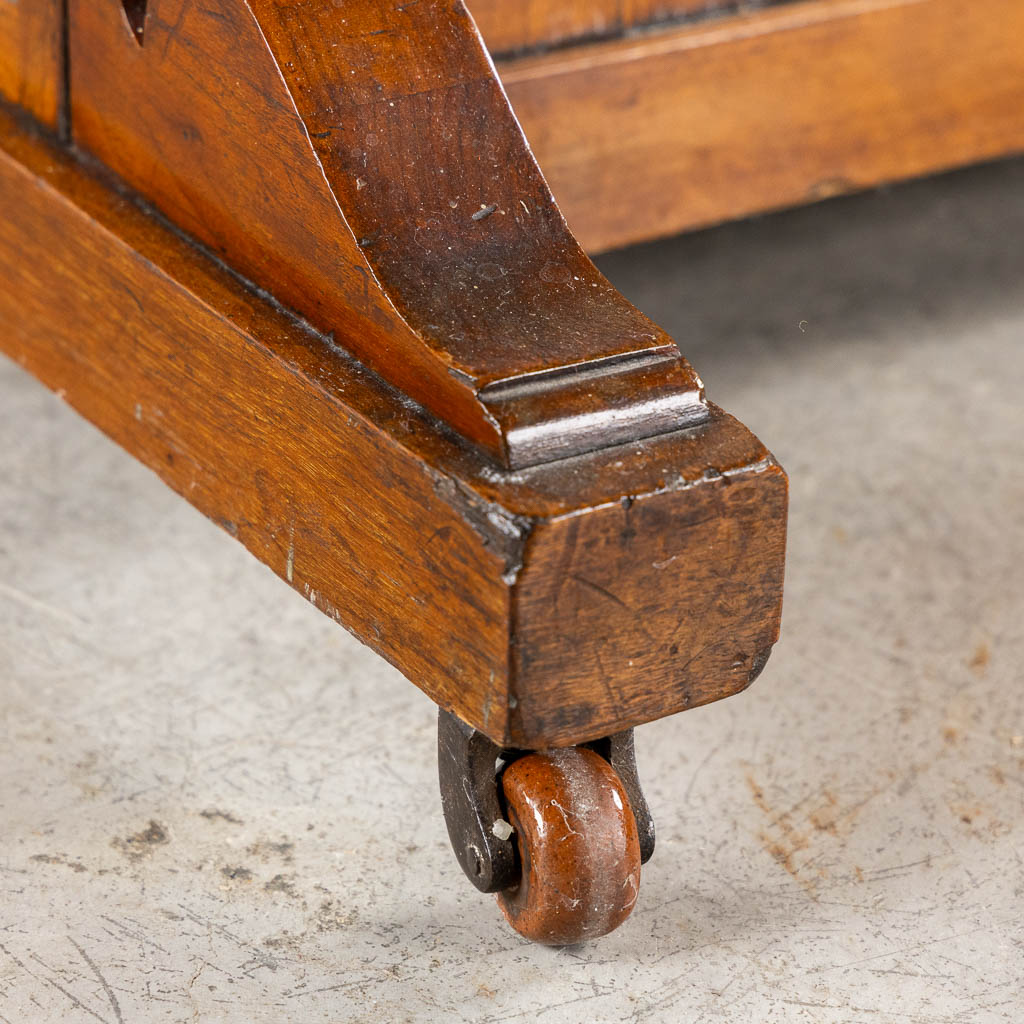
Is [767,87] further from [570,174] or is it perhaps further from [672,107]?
[570,174]

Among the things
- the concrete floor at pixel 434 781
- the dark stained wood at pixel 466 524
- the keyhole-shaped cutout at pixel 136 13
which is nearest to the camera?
the dark stained wood at pixel 466 524

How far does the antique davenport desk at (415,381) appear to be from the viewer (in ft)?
2.83

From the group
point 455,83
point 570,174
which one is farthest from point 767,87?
point 455,83

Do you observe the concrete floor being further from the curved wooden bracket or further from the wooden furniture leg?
the curved wooden bracket

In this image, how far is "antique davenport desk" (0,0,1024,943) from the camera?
861mm

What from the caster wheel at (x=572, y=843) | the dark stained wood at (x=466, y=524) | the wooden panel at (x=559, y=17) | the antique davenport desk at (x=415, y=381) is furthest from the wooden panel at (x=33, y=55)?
the caster wheel at (x=572, y=843)

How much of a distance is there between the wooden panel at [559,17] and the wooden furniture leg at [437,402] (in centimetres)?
34

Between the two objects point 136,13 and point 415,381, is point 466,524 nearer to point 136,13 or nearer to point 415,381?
point 415,381

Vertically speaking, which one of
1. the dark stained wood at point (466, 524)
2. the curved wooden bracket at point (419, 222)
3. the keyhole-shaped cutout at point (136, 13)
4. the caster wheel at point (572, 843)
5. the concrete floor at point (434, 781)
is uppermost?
the keyhole-shaped cutout at point (136, 13)

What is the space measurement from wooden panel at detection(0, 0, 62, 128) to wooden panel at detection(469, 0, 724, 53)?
1.07ft

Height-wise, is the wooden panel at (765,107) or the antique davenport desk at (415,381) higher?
the antique davenport desk at (415,381)

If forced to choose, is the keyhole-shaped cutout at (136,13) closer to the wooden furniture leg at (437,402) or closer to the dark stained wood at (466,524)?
the wooden furniture leg at (437,402)

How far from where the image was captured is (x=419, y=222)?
3.15ft

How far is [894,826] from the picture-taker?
113 centimetres
